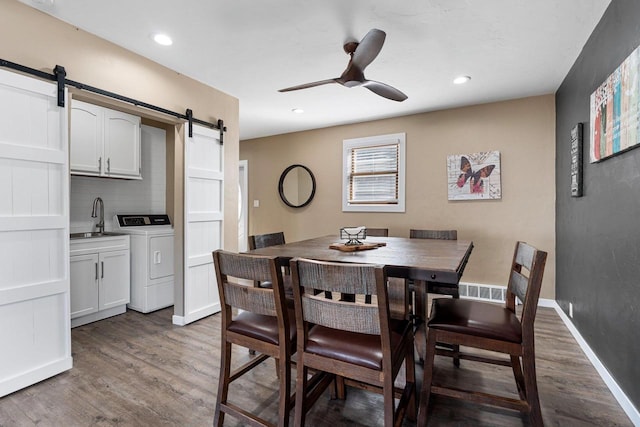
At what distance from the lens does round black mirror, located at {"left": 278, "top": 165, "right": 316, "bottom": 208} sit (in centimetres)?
502

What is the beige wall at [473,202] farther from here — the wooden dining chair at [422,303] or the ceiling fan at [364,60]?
the ceiling fan at [364,60]

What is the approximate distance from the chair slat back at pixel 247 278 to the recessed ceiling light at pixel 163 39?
186 centimetres

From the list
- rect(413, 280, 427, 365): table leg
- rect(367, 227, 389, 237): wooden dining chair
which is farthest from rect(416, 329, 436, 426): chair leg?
rect(367, 227, 389, 237): wooden dining chair

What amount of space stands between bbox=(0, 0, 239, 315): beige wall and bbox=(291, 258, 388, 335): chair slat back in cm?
217

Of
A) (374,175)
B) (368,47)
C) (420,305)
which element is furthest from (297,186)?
(420,305)

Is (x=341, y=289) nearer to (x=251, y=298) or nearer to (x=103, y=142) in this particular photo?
(x=251, y=298)

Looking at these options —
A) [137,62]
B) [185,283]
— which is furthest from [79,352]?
[137,62]

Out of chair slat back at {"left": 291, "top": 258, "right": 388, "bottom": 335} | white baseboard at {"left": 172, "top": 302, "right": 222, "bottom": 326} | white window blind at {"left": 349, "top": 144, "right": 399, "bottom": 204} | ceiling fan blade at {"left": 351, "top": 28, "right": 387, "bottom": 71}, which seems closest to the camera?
chair slat back at {"left": 291, "top": 258, "right": 388, "bottom": 335}

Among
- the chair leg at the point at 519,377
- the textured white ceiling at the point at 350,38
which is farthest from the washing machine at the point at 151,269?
the chair leg at the point at 519,377

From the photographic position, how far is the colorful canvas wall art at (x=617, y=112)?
5.14ft

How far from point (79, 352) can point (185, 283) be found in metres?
0.91

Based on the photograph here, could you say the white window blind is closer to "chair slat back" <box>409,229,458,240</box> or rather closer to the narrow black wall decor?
"chair slat back" <box>409,229,458,240</box>

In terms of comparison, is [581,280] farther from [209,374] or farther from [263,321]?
[209,374]

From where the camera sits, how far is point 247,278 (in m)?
1.39
